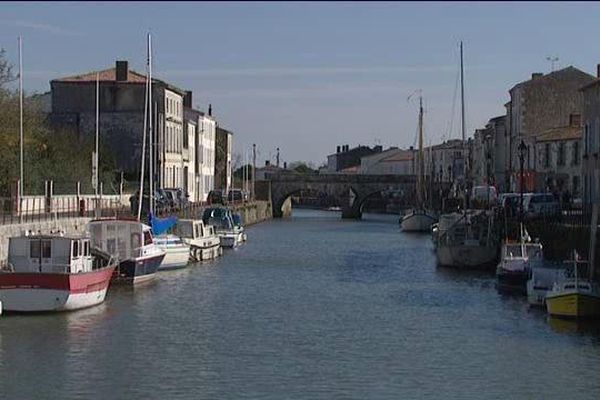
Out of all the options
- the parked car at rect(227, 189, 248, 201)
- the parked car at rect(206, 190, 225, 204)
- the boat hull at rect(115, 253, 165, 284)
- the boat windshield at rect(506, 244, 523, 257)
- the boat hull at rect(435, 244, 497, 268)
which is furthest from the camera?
the parked car at rect(227, 189, 248, 201)

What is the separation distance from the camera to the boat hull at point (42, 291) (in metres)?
36.1

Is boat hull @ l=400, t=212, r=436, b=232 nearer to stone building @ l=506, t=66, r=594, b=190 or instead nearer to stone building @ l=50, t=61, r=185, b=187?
stone building @ l=506, t=66, r=594, b=190

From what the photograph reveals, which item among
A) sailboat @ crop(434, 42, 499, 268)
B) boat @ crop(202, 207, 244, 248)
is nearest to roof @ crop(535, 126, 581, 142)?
sailboat @ crop(434, 42, 499, 268)

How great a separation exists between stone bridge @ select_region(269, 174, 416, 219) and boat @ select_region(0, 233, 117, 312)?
3906 inches

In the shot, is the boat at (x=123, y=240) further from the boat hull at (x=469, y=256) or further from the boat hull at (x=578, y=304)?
the boat hull at (x=578, y=304)

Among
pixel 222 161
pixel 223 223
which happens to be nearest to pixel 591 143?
pixel 223 223

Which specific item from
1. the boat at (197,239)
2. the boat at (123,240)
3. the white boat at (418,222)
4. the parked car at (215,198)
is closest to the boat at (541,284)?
the boat at (123,240)

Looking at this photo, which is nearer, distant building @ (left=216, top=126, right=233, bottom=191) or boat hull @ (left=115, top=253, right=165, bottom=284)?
boat hull @ (left=115, top=253, right=165, bottom=284)

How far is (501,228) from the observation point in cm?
5844

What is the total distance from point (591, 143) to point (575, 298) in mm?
24739

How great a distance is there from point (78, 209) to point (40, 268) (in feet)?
69.7

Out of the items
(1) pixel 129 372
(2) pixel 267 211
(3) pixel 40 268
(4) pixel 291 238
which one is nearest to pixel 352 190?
(2) pixel 267 211

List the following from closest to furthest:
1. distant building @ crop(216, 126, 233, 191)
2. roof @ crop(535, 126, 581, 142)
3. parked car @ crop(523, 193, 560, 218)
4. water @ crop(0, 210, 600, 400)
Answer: water @ crop(0, 210, 600, 400) < parked car @ crop(523, 193, 560, 218) < roof @ crop(535, 126, 581, 142) < distant building @ crop(216, 126, 233, 191)

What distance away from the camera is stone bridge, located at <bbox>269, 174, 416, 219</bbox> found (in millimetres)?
139875
